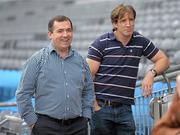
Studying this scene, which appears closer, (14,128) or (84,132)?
(84,132)

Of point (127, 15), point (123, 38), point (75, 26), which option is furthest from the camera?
point (75, 26)

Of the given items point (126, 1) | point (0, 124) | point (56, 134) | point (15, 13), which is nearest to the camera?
point (56, 134)

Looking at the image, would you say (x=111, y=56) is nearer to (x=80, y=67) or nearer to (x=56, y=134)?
(x=80, y=67)

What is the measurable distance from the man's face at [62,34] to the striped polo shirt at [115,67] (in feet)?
1.22

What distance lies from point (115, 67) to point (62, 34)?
20.3 inches

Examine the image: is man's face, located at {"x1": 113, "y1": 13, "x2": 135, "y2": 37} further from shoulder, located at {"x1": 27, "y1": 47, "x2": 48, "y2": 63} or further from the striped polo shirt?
shoulder, located at {"x1": 27, "y1": 47, "x2": 48, "y2": 63}

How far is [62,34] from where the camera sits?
2607 millimetres

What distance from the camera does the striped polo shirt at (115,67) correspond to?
294 cm

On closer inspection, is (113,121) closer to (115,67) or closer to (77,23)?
(115,67)

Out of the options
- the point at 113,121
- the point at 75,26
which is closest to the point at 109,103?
the point at 113,121

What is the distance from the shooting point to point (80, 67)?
2.72 metres

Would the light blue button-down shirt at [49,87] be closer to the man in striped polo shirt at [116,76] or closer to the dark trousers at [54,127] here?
the dark trousers at [54,127]

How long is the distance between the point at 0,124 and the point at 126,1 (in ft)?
26.0

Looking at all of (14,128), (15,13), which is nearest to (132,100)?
(14,128)
